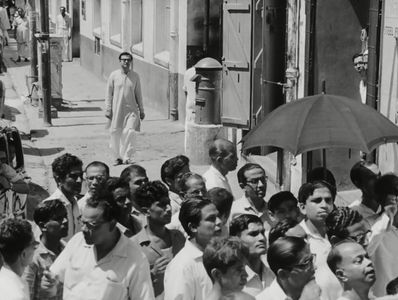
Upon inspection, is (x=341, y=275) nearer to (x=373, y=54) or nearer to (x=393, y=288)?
(x=393, y=288)

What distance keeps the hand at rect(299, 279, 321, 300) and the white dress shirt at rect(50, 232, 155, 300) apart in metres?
0.93

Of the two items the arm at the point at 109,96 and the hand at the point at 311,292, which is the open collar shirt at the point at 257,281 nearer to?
the hand at the point at 311,292

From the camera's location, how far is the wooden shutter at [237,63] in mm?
15734

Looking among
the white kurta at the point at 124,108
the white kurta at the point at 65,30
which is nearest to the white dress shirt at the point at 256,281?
the white kurta at the point at 124,108

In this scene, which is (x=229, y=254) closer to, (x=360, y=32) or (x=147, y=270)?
(x=147, y=270)

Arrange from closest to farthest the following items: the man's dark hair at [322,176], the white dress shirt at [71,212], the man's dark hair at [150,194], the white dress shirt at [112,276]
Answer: the white dress shirt at [112,276]
the man's dark hair at [150,194]
the white dress shirt at [71,212]
the man's dark hair at [322,176]

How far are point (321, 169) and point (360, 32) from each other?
4739mm

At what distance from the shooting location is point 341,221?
671cm

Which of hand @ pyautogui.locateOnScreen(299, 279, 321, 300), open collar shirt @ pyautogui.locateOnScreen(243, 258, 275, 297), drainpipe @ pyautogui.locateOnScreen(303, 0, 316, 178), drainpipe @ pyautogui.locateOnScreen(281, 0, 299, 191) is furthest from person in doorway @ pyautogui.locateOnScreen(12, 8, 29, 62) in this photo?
hand @ pyautogui.locateOnScreen(299, 279, 321, 300)

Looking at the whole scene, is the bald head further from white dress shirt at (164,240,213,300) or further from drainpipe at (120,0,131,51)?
drainpipe at (120,0,131,51)

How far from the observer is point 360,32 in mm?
13172

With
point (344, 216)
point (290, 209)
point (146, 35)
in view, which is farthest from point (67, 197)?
point (146, 35)

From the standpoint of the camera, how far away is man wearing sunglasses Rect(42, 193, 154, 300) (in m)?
6.14

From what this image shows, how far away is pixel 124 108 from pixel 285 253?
1035 centimetres
